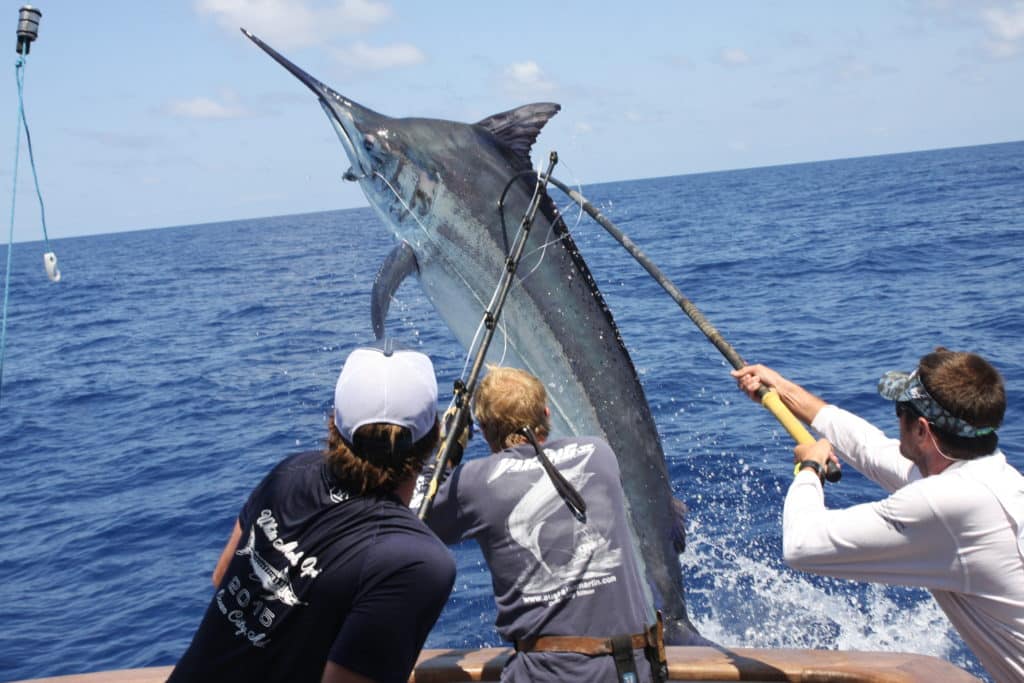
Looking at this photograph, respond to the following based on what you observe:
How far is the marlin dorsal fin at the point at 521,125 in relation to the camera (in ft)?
13.3

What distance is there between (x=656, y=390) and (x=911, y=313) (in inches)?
210

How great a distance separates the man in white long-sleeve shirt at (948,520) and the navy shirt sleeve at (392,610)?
3.92 ft

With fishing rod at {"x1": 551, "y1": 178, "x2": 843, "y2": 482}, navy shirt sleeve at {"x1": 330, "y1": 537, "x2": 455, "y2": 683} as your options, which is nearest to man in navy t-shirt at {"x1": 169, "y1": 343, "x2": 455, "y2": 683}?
navy shirt sleeve at {"x1": 330, "y1": 537, "x2": 455, "y2": 683}

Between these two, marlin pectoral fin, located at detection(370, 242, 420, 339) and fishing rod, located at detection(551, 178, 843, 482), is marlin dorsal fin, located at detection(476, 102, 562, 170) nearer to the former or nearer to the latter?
fishing rod, located at detection(551, 178, 843, 482)

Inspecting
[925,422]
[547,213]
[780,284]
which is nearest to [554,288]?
[547,213]

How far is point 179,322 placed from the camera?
22.0m

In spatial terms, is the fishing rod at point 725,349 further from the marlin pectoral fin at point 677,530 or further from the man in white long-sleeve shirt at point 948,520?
the marlin pectoral fin at point 677,530

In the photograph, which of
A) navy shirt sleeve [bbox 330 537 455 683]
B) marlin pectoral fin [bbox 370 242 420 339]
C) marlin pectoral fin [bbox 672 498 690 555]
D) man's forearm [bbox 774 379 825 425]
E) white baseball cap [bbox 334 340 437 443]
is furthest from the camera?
marlin pectoral fin [bbox 370 242 420 339]

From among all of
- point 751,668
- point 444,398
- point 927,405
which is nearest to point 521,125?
point 927,405

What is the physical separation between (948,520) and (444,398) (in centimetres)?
880

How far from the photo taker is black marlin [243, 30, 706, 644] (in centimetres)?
406

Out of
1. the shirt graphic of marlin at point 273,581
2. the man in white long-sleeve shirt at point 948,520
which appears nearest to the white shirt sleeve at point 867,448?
the man in white long-sleeve shirt at point 948,520

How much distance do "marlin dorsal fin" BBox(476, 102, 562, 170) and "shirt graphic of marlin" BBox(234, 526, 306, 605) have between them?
2650mm

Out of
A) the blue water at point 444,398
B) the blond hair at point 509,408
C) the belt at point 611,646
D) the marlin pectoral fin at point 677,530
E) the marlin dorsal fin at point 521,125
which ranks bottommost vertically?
the blue water at point 444,398
